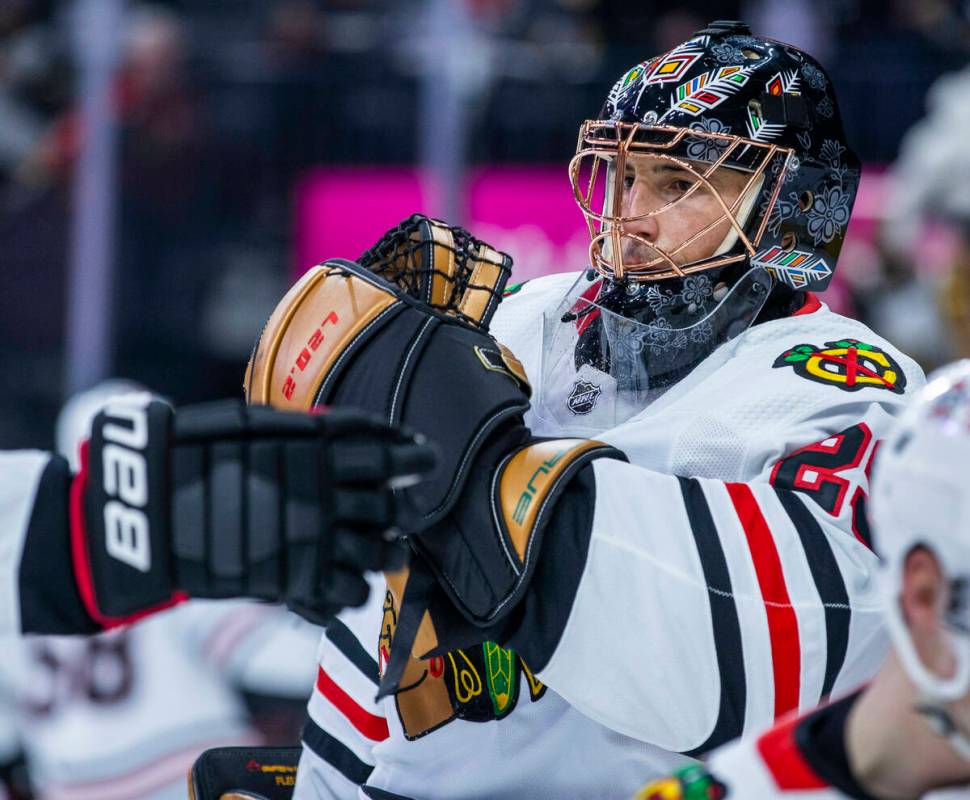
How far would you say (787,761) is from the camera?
4.42ft

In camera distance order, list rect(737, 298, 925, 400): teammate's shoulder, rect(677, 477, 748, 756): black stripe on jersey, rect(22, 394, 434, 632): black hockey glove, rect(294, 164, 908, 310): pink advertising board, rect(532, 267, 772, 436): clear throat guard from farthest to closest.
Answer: rect(294, 164, 908, 310): pink advertising board < rect(532, 267, 772, 436): clear throat guard < rect(737, 298, 925, 400): teammate's shoulder < rect(677, 477, 748, 756): black stripe on jersey < rect(22, 394, 434, 632): black hockey glove

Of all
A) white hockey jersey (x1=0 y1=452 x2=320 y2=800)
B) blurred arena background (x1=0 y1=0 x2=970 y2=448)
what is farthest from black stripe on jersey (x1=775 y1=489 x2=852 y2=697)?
blurred arena background (x1=0 y1=0 x2=970 y2=448)

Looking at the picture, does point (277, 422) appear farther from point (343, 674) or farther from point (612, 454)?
point (343, 674)

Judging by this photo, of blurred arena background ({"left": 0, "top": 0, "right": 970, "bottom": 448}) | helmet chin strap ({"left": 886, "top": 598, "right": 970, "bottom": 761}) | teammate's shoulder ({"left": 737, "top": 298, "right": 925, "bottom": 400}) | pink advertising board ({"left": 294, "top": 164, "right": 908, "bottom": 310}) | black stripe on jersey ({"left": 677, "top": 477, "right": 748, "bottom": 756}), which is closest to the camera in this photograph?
helmet chin strap ({"left": 886, "top": 598, "right": 970, "bottom": 761})

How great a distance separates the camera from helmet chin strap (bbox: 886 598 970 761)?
4.07 ft

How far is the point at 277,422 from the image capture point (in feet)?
4.90

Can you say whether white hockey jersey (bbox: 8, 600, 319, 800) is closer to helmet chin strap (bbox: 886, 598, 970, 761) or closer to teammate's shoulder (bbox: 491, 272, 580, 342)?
teammate's shoulder (bbox: 491, 272, 580, 342)

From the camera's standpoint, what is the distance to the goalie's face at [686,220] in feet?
6.82

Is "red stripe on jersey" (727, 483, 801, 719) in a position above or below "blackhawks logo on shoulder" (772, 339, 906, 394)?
below

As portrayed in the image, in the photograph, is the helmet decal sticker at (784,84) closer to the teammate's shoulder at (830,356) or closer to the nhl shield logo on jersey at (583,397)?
the teammate's shoulder at (830,356)

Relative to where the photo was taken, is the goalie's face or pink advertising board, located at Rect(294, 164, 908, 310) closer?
the goalie's face

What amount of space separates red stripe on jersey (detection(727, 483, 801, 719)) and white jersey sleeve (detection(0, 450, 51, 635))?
74cm

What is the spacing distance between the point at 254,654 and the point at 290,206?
1822 mm

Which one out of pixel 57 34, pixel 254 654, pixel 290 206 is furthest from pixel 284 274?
pixel 254 654
